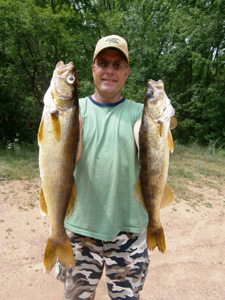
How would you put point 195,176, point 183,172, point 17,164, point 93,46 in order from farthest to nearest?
1. point 93,46
2. point 183,172
3. point 195,176
4. point 17,164

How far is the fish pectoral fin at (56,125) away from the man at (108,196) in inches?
11.1

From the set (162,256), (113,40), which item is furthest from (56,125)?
(162,256)

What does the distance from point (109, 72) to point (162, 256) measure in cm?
328

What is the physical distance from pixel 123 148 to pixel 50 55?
33.7ft

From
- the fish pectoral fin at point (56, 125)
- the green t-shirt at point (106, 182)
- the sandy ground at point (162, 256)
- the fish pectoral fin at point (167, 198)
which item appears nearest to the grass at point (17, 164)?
the sandy ground at point (162, 256)

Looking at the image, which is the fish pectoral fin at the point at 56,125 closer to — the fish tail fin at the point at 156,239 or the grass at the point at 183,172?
the fish tail fin at the point at 156,239

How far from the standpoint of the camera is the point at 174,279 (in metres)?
3.45

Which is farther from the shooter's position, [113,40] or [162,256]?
[162,256]

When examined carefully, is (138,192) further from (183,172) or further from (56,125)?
(183,172)

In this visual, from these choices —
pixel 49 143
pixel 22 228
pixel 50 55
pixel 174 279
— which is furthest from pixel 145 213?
pixel 50 55

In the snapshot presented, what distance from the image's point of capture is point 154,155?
195 cm

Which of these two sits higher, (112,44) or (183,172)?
(112,44)

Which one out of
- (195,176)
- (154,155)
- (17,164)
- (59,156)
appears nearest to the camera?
(59,156)

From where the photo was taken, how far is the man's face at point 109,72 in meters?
2.11
